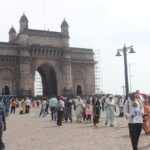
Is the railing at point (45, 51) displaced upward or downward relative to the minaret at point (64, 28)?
downward

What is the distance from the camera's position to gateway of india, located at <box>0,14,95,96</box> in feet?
193

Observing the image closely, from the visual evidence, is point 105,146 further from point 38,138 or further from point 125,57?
point 125,57

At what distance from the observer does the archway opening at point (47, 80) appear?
63.3 m

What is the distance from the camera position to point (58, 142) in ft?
44.1

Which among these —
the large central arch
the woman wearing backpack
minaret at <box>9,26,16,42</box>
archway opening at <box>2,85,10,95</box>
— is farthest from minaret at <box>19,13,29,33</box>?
the woman wearing backpack

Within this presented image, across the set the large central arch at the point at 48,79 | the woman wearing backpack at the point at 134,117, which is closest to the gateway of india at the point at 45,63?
the large central arch at the point at 48,79

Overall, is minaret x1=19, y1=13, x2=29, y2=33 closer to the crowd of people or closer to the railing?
the railing

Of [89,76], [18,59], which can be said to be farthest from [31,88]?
[89,76]

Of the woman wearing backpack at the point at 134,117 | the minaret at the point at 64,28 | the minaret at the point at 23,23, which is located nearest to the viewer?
the woman wearing backpack at the point at 134,117

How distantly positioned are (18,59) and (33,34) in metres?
4.51

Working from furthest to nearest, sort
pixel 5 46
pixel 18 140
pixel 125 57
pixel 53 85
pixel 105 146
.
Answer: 1. pixel 53 85
2. pixel 5 46
3. pixel 125 57
4. pixel 18 140
5. pixel 105 146

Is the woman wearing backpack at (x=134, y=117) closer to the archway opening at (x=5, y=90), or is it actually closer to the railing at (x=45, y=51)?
the archway opening at (x=5, y=90)

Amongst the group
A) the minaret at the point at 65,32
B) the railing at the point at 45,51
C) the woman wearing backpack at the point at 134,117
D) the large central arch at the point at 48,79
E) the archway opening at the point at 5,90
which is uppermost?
the minaret at the point at 65,32

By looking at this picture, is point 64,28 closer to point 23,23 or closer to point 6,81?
point 23,23
